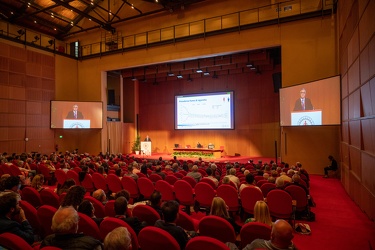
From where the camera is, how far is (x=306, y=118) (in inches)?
373

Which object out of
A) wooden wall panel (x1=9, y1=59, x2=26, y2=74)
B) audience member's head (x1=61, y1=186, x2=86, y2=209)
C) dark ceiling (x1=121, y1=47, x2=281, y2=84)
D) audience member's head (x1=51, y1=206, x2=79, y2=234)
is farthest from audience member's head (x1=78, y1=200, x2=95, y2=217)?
wooden wall panel (x1=9, y1=59, x2=26, y2=74)

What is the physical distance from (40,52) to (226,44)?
11.3 m

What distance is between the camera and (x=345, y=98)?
24.3 ft

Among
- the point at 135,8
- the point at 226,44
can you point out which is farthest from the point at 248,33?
the point at 135,8

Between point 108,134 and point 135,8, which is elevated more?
point 135,8

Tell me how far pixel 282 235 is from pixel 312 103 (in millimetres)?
8344

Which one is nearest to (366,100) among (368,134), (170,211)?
(368,134)

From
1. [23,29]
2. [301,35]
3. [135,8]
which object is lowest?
[301,35]

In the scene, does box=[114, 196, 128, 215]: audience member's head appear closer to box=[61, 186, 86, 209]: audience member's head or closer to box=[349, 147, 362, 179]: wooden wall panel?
box=[61, 186, 86, 209]: audience member's head

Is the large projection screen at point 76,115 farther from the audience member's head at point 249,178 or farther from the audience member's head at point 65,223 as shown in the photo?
the audience member's head at point 65,223

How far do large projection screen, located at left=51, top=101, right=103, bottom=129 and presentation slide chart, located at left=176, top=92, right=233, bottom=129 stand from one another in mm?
5432

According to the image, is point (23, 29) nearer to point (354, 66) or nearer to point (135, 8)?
point (135, 8)

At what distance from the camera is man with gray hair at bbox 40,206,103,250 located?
6.93 ft

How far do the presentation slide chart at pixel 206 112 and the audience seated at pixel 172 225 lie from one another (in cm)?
1325
